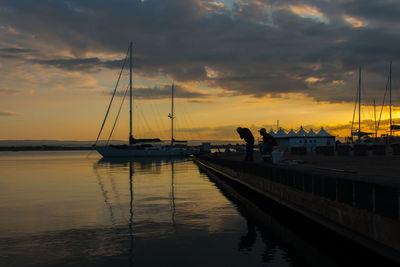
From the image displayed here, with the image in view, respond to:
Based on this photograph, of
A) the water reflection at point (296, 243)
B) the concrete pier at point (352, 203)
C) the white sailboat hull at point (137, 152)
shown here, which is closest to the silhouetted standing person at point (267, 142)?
the water reflection at point (296, 243)

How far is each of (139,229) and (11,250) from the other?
3.86m

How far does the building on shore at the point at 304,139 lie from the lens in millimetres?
64875

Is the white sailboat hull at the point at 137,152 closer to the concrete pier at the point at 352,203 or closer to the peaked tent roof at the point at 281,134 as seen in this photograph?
the peaked tent roof at the point at 281,134

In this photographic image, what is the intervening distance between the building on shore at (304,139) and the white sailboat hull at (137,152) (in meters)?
34.4

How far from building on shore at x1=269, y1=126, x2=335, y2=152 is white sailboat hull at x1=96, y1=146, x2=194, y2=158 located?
34444mm

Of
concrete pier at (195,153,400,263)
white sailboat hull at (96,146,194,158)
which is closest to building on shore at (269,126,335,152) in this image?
white sailboat hull at (96,146,194,158)

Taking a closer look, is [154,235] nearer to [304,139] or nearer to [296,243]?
[296,243]

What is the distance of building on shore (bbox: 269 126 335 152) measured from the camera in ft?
213

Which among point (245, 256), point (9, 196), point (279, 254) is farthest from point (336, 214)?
point (9, 196)

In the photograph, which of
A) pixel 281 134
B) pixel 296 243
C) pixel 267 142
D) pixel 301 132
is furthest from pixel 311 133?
pixel 296 243

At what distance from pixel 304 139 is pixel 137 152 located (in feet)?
128

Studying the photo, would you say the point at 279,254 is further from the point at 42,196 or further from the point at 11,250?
the point at 42,196

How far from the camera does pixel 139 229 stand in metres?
12.9

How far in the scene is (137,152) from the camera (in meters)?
89.0
